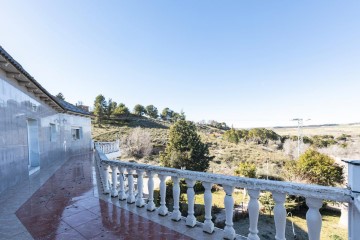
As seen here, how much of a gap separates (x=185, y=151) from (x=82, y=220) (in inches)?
731

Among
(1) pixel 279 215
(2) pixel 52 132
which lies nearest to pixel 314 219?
(1) pixel 279 215

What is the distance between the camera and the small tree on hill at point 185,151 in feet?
69.5

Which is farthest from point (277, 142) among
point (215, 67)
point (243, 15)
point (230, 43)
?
point (243, 15)

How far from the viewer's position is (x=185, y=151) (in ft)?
71.1

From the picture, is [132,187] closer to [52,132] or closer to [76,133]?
[52,132]

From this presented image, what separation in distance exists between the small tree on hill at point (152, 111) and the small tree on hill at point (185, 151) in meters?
28.5

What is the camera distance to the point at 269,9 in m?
9.90

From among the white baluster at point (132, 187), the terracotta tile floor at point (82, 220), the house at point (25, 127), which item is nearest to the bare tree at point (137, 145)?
the house at point (25, 127)

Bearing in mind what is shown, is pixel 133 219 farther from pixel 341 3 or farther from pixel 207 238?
pixel 341 3

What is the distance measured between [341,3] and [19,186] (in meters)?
13.9

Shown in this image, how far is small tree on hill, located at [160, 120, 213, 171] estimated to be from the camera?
21.2m

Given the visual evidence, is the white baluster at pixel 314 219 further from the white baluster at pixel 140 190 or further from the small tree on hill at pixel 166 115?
the small tree on hill at pixel 166 115

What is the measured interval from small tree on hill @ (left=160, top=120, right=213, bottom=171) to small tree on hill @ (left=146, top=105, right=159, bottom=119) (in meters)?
28.5

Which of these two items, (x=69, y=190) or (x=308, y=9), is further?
(x=308, y=9)
